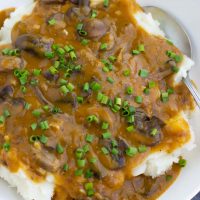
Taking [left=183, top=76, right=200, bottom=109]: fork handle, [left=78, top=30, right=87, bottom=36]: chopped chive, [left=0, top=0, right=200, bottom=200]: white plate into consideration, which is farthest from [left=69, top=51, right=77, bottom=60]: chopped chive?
[left=0, top=0, right=200, bottom=200]: white plate

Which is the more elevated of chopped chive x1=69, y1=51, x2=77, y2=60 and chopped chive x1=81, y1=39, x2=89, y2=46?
chopped chive x1=81, y1=39, x2=89, y2=46

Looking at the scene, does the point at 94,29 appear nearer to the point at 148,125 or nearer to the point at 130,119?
the point at 130,119

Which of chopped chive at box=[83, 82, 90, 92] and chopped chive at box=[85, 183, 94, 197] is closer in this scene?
chopped chive at box=[85, 183, 94, 197]

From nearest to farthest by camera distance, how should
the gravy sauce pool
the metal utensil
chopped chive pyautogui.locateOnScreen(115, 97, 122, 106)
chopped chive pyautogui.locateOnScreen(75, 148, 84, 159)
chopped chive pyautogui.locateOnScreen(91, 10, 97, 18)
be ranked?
chopped chive pyautogui.locateOnScreen(75, 148, 84, 159), chopped chive pyautogui.locateOnScreen(115, 97, 122, 106), chopped chive pyautogui.locateOnScreen(91, 10, 97, 18), the metal utensil, the gravy sauce pool

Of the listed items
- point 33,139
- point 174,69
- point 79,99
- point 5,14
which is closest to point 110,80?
point 79,99

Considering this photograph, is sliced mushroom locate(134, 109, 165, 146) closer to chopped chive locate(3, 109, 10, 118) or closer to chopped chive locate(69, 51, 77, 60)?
chopped chive locate(69, 51, 77, 60)

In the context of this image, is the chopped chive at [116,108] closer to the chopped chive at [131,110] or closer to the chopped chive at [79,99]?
the chopped chive at [131,110]
